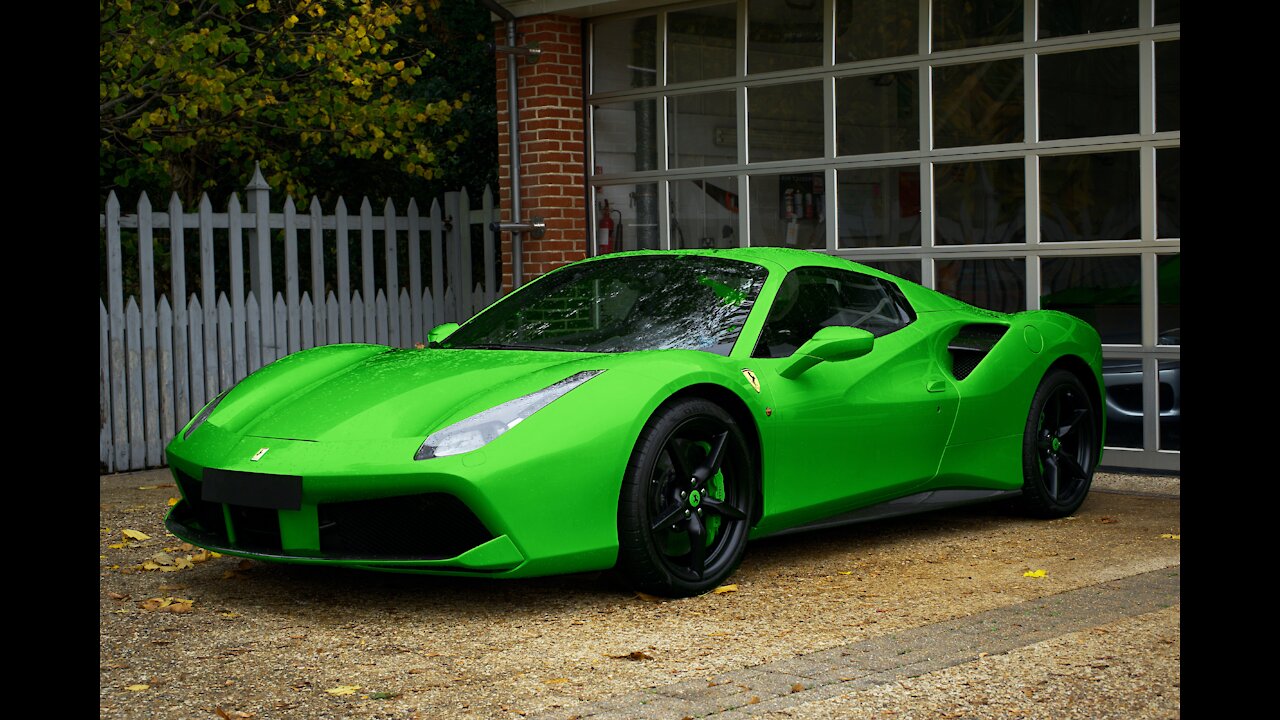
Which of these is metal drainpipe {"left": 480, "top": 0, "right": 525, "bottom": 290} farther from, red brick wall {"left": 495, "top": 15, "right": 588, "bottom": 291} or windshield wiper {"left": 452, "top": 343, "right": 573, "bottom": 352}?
windshield wiper {"left": 452, "top": 343, "right": 573, "bottom": 352}

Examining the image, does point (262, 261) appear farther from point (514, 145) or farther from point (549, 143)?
point (549, 143)

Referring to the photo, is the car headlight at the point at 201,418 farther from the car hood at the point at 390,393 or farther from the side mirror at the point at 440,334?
the side mirror at the point at 440,334

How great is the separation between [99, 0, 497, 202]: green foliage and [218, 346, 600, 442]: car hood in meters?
3.33

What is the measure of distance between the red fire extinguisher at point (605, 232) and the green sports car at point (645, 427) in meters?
4.60

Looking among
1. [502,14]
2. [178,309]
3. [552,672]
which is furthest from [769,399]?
[502,14]

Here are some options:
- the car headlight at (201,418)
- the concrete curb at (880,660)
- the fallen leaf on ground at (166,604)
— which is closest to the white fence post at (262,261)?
the car headlight at (201,418)

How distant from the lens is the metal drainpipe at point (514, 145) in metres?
11.0

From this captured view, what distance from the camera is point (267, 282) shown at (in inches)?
404

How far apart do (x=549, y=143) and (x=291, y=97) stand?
2896 mm

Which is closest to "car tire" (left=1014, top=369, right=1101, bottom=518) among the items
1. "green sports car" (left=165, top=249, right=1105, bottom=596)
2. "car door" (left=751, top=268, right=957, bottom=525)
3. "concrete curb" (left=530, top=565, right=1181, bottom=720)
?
"green sports car" (left=165, top=249, right=1105, bottom=596)

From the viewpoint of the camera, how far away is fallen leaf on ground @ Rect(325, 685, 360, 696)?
158 inches
